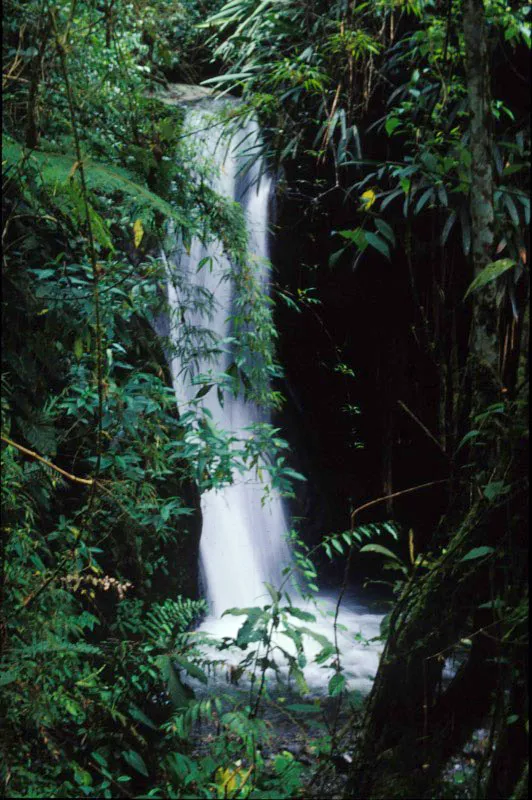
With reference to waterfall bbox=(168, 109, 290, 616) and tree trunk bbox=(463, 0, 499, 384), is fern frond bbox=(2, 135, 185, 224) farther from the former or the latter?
waterfall bbox=(168, 109, 290, 616)

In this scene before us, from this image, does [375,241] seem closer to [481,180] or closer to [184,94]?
[481,180]

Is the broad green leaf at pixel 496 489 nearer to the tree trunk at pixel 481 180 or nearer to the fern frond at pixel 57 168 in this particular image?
the tree trunk at pixel 481 180

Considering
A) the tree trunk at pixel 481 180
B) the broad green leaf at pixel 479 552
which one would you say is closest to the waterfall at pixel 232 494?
the tree trunk at pixel 481 180

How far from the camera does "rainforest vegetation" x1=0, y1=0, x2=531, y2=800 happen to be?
1837mm

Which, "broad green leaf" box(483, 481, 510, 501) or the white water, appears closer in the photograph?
"broad green leaf" box(483, 481, 510, 501)

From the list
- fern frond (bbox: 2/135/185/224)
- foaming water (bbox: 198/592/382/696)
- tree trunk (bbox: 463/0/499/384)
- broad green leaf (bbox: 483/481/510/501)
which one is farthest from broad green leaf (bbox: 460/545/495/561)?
foaming water (bbox: 198/592/382/696)

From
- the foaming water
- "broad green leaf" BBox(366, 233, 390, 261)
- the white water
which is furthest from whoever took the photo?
the white water

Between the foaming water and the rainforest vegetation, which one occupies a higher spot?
the rainforest vegetation

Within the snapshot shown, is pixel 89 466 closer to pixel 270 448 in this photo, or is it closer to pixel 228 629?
pixel 270 448

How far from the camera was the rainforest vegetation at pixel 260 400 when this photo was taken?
1.84 meters

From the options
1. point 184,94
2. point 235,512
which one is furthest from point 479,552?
point 184,94

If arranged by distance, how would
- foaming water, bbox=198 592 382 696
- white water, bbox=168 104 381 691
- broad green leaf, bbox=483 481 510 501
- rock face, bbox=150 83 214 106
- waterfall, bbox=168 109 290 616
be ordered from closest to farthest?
broad green leaf, bbox=483 481 510 501 → foaming water, bbox=198 592 382 696 → white water, bbox=168 104 381 691 → waterfall, bbox=168 109 290 616 → rock face, bbox=150 83 214 106

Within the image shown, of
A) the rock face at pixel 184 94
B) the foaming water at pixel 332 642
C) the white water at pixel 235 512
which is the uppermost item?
the rock face at pixel 184 94

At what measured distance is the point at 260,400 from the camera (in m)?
3.88
